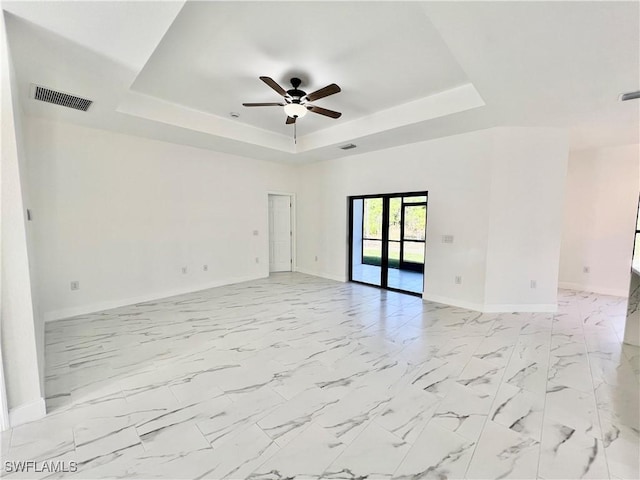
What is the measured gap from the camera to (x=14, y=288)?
184 cm

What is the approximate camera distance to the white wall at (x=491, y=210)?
4016 mm

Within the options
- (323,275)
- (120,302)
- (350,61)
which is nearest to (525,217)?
(350,61)

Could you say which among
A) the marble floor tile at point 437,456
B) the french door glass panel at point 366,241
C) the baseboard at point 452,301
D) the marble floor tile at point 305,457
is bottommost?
the marble floor tile at point 305,457

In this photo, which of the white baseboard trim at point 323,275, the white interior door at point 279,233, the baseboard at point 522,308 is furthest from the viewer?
the white interior door at point 279,233

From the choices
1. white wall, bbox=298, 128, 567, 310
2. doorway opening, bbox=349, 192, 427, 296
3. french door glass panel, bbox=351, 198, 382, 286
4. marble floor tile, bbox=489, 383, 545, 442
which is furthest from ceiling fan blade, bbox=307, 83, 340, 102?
marble floor tile, bbox=489, 383, 545, 442

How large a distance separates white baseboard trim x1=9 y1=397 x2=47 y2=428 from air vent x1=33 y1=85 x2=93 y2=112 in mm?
2989

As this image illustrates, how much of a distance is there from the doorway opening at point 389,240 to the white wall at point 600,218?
121 inches

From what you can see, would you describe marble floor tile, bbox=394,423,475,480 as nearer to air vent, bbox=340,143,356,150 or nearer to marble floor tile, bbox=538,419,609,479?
marble floor tile, bbox=538,419,609,479

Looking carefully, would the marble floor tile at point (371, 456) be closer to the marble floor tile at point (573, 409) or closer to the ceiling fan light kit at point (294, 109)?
the marble floor tile at point (573, 409)

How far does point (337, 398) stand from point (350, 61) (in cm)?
318

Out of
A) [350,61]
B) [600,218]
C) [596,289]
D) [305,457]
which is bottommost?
[305,457]

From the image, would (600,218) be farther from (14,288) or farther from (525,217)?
(14,288)

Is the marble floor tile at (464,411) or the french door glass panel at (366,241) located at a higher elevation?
the french door glass panel at (366,241)

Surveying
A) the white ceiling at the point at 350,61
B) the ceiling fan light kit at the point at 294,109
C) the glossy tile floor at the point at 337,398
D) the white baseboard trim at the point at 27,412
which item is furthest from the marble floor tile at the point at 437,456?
the ceiling fan light kit at the point at 294,109
